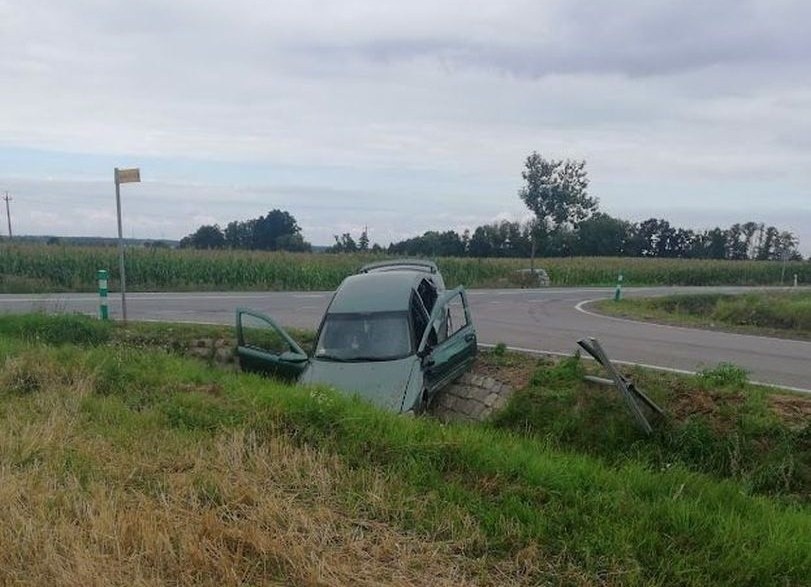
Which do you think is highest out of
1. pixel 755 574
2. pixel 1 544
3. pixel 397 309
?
pixel 397 309

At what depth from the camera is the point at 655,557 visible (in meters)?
4.23

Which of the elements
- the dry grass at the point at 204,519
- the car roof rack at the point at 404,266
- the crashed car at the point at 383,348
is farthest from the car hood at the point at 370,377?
the car roof rack at the point at 404,266

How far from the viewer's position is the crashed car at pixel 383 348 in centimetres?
884

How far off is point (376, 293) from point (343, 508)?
223 inches

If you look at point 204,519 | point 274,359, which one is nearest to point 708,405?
point 274,359

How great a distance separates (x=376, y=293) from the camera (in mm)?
10211

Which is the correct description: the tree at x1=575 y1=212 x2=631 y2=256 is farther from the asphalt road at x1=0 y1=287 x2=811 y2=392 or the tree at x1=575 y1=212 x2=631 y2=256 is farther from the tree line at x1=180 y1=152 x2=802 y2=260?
the asphalt road at x1=0 y1=287 x2=811 y2=392

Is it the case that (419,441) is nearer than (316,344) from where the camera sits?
Yes

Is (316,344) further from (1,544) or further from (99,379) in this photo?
(1,544)

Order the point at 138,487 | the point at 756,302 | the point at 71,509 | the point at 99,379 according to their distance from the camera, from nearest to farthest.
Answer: the point at 71,509 → the point at 138,487 → the point at 99,379 → the point at 756,302

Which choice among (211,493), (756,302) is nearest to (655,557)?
(211,493)

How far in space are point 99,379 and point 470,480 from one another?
16.4 feet

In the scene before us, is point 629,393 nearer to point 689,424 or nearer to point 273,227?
point 689,424

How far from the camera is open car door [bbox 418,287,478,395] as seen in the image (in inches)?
370
